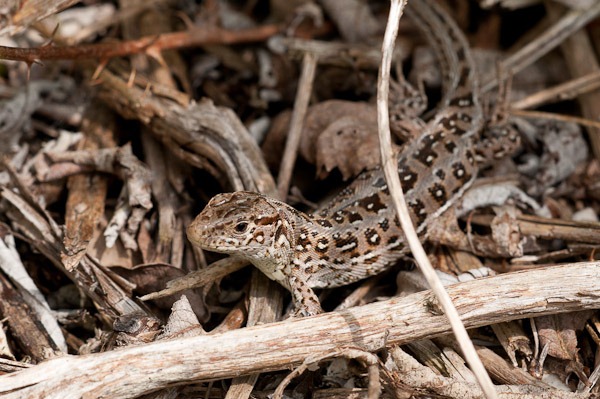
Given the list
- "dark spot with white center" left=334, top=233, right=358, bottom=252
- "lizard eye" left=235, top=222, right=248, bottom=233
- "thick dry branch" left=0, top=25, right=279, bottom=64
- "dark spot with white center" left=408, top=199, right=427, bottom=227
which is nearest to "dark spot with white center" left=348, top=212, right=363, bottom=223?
"dark spot with white center" left=334, top=233, right=358, bottom=252

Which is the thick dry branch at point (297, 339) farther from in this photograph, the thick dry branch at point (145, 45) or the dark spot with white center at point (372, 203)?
the thick dry branch at point (145, 45)

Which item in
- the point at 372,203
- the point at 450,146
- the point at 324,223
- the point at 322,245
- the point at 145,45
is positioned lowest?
the point at 322,245

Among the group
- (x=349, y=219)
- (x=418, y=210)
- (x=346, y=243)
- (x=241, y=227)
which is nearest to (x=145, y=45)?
(x=241, y=227)

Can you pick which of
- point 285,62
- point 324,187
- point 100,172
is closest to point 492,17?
point 285,62

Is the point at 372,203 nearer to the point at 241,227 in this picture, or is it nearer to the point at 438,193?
the point at 438,193

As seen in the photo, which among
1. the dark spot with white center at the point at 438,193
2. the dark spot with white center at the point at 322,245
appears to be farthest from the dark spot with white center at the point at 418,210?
the dark spot with white center at the point at 322,245

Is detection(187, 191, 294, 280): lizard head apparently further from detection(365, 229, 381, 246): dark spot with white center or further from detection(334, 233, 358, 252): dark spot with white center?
detection(365, 229, 381, 246): dark spot with white center

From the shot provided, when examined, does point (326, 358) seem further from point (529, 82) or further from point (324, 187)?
point (529, 82)
